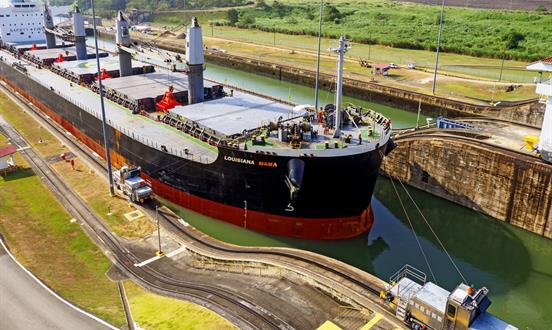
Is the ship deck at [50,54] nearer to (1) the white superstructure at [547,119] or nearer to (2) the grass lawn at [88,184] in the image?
(2) the grass lawn at [88,184]

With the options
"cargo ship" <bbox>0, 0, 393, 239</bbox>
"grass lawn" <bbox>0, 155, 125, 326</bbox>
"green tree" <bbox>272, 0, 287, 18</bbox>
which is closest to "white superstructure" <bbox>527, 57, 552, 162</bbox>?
"cargo ship" <bbox>0, 0, 393, 239</bbox>

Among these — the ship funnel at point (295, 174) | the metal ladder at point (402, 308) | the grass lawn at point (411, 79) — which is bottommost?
the metal ladder at point (402, 308)

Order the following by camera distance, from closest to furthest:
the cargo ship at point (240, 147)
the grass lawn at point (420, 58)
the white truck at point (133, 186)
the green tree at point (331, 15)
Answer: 1. the cargo ship at point (240, 147)
2. the white truck at point (133, 186)
3. the grass lawn at point (420, 58)
4. the green tree at point (331, 15)

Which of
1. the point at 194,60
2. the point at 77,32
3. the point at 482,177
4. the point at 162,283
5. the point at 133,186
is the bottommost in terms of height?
the point at 162,283

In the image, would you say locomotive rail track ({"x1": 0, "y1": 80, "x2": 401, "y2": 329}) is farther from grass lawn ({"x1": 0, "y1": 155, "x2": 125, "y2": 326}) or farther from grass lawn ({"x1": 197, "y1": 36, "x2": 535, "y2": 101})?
grass lawn ({"x1": 197, "y1": 36, "x2": 535, "y2": 101})

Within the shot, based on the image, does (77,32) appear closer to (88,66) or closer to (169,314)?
(88,66)

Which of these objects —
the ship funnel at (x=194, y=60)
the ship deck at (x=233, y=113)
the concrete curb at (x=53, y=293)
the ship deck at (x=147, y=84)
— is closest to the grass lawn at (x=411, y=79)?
the ship deck at (x=233, y=113)

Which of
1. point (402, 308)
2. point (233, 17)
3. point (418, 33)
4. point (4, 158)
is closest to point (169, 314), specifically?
point (402, 308)
